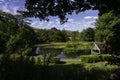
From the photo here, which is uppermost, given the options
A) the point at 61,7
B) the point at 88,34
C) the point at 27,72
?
the point at 88,34

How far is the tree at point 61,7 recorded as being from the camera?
9.03m

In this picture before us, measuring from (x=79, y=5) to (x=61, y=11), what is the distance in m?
0.73

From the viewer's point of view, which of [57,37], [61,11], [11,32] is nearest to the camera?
[61,11]

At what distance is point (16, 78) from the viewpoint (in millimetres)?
6004

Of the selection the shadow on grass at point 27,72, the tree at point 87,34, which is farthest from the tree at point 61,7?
the tree at point 87,34

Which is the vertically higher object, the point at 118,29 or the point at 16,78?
the point at 118,29

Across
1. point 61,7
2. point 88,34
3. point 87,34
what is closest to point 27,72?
point 61,7

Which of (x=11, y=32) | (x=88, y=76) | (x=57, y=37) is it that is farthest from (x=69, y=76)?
(x=57, y=37)

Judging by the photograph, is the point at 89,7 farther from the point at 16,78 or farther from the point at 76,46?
the point at 76,46

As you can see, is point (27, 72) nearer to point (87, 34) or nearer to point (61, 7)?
point (61, 7)

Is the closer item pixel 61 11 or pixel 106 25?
pixel 61 11

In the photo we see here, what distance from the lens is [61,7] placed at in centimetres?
935

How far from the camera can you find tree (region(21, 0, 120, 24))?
9.03 m

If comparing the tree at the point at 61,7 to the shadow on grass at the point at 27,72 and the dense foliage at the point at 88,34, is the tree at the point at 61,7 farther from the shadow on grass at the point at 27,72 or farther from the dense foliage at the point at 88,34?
the dense foliage at the point at 88,34
